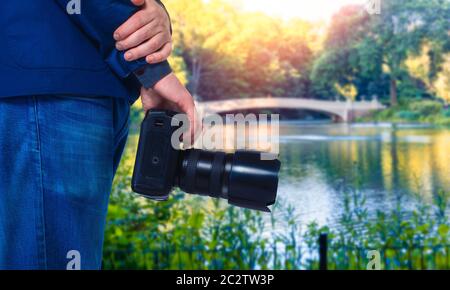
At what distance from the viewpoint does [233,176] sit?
46cm

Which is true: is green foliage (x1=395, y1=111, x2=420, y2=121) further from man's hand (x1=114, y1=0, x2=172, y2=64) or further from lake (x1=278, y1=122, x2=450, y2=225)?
man's hand (x1=114, y1=0, x2=172, y2=64)

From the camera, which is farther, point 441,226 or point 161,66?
point 441,226

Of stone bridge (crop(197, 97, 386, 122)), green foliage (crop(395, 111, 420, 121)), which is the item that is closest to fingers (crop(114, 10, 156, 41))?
stone bridge (crop(197, 97, 386, 122))

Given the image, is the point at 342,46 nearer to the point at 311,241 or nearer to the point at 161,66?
the point at 311,241

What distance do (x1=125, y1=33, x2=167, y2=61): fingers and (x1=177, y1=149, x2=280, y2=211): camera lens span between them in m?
0.09

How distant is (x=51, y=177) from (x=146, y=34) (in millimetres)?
129

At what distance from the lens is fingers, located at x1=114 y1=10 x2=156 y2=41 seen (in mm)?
416

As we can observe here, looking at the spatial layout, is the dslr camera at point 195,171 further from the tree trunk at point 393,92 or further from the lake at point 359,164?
the tree trunk at point 393,92

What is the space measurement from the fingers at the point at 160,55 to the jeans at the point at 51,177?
0.15ft

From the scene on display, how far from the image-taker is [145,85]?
0.44 meters

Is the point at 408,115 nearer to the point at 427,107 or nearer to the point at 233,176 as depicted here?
the point at 427,107

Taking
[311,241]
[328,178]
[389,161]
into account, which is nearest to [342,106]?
[389,161]

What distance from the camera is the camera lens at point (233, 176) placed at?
0.45m
